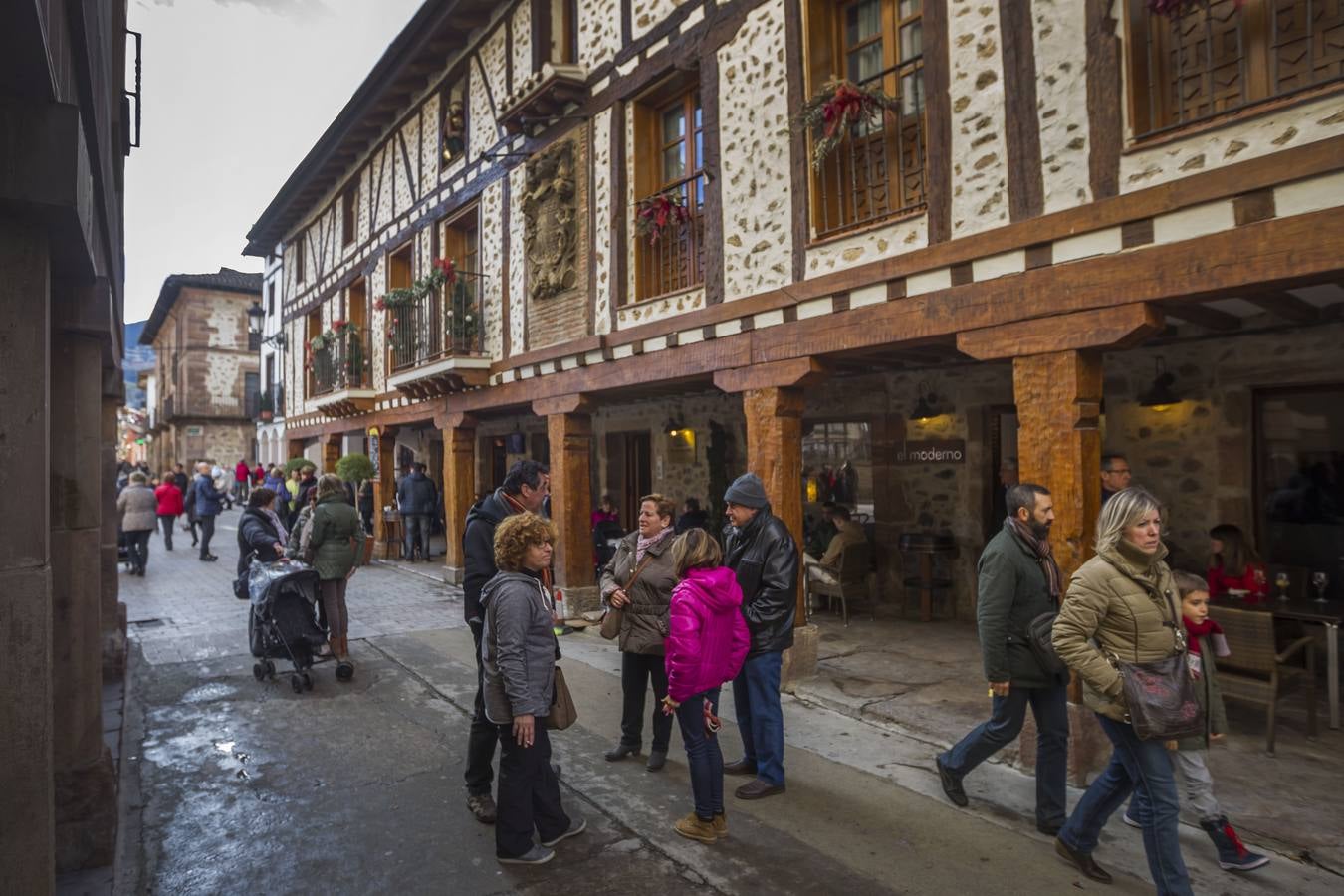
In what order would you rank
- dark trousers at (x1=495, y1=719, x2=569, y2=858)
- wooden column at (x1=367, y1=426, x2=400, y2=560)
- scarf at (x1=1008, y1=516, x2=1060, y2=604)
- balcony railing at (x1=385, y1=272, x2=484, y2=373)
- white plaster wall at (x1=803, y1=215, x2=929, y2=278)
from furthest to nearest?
wooden column at (x1=367, y1=426, x2=400, y2=560) → balcony railing at (x1=385, y1=272, x2=484, y2=373) → white plaster wall at (x1=803, y1=215, x2=929, y2=278) → scarf at (x1=1008, y1=516, x2=1060, y2=604) → dark trousers at (x1=495, y1=719, x2=569, y2=858)

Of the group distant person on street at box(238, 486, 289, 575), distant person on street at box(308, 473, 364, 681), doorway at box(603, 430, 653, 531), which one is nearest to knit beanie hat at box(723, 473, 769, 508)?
distant person on street at box(308, 473, 364, 681)

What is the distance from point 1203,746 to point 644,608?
104 inches

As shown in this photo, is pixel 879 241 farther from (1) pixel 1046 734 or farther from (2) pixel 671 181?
(1) pixel 1046 734

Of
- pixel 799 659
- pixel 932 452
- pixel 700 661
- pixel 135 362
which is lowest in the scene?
pixel 799 659

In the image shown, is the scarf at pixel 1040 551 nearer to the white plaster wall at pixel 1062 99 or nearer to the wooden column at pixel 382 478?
the white plaster wall at pixel 1062 99

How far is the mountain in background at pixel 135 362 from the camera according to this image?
50.2 m

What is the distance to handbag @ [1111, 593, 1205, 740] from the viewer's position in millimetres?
2969

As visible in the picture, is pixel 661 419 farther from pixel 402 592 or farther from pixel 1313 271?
pixel 1313 271

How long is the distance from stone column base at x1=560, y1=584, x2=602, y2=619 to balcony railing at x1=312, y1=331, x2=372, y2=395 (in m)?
8.17

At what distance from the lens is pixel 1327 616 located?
4770 mm

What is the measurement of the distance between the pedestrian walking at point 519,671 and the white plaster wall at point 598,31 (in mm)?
6857

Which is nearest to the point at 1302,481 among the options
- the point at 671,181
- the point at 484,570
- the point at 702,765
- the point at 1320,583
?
the point at 1320,583

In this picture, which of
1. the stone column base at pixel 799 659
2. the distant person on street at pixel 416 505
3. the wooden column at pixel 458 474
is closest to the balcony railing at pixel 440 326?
the wooden column at pixel 458 474

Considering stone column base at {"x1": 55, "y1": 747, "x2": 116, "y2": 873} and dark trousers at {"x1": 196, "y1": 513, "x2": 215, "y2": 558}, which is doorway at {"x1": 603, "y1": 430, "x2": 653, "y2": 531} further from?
stone column base at {"x1": 55, "y1": 747, "x2": 116, "y2": 873}
